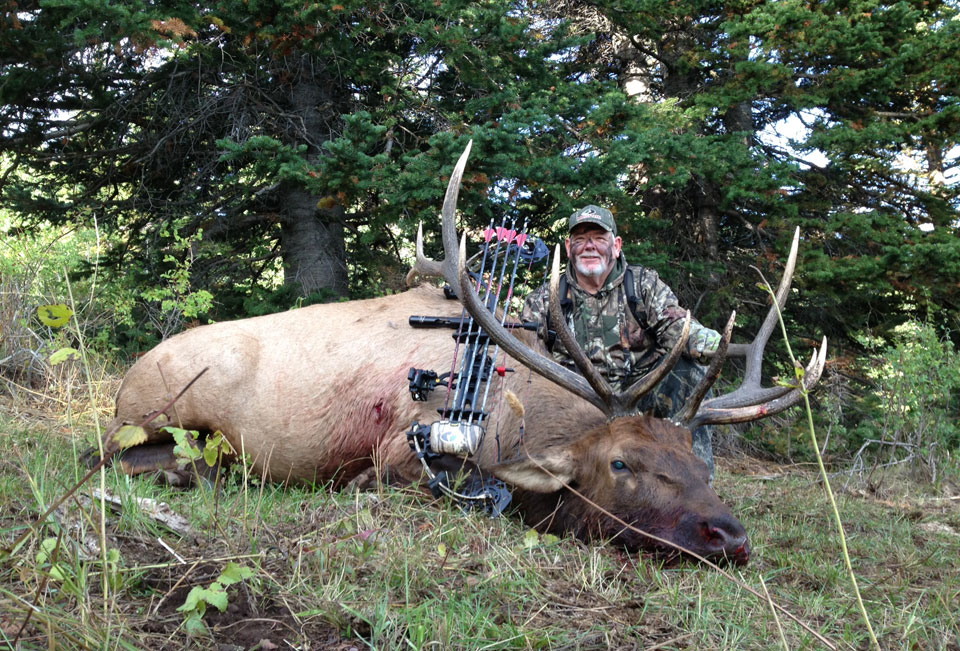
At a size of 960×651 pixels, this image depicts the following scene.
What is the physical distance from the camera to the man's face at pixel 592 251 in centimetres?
533

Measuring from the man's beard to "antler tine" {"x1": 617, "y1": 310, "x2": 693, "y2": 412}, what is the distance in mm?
1496

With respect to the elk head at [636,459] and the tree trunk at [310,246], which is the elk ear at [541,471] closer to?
the elk head at [636,459]

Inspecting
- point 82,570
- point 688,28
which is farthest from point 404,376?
point 688,28

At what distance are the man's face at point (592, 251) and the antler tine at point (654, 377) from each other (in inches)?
59.5

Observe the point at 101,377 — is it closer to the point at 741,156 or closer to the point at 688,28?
the point at 741,156

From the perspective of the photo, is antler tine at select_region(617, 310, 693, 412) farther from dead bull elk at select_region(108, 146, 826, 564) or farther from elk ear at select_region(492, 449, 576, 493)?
elk ear at select_region(492, 449, 576, 493)

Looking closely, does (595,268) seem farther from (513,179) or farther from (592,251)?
(513,179)

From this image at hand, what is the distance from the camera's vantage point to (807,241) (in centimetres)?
820

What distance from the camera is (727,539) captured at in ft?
10.5

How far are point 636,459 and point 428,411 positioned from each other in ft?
4.40

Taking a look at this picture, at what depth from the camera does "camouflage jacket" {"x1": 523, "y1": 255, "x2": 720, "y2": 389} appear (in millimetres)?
5184

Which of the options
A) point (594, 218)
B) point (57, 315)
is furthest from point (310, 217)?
point (57, 315)

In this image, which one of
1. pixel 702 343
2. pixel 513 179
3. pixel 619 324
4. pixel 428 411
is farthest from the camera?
pixel 513 179

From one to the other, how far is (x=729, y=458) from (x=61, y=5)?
738 cm
